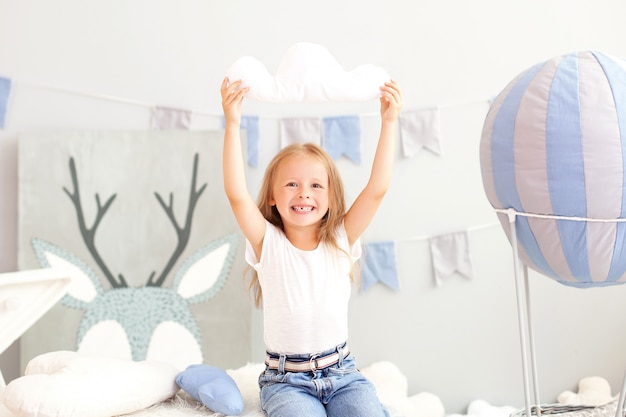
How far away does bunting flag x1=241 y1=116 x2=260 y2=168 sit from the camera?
92.2 inches

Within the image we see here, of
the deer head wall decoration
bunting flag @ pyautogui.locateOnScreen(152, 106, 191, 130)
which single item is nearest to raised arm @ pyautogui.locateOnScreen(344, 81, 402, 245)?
the deer head wall decoration

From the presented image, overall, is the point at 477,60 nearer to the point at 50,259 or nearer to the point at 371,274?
the point at 371,274

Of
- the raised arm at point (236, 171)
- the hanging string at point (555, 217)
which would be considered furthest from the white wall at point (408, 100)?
the hanging string at point (555, 217)

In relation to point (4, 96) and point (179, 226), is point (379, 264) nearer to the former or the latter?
point (179, 226)

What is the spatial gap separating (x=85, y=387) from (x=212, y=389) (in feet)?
0.88

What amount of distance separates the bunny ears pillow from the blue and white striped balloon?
355mm

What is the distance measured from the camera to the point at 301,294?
1601 millimetres

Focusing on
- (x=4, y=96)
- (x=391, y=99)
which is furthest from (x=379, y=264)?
(x=4, y=96)

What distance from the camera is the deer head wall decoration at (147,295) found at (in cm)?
220

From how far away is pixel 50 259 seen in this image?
2193mm

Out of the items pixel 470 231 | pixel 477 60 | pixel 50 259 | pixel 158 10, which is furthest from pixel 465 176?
pixel 50 259

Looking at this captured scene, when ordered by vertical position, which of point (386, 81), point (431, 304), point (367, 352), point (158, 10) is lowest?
point (367, 352)

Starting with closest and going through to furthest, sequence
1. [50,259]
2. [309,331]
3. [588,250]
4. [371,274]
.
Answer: [588,250], [309,331], [50,259], [371,274]

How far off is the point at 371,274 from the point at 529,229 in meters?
1.05
